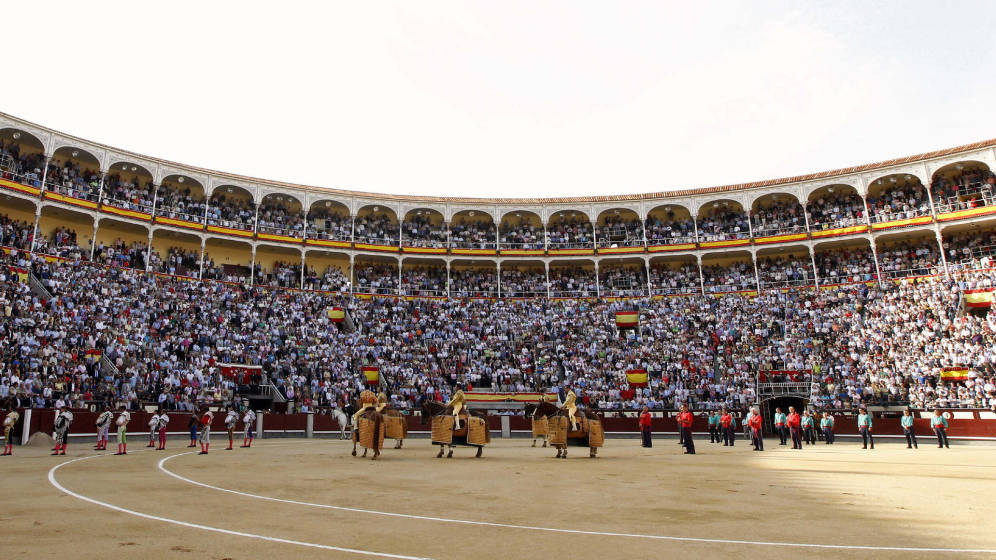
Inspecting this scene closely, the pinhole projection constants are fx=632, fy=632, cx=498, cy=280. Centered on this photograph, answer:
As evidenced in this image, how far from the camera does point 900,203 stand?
4159cm

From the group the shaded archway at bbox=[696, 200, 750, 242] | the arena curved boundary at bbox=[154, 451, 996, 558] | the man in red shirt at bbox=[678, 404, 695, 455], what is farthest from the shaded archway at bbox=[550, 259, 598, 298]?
the arena curved boundary at bbox=[154, 451, 996, 558]

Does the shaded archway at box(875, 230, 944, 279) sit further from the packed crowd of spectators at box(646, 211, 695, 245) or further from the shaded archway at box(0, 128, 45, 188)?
the shaded archway at box(0, 128, 45, 188)

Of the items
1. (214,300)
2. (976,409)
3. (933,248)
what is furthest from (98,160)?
(933,248)

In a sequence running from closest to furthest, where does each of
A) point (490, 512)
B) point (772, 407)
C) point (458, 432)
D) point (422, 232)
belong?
point (490, 512) < point (458, 432) < point (772, 407) < point (422, 232)

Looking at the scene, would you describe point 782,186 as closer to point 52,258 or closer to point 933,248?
point 933,248

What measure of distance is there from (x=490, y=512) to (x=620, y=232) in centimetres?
4265

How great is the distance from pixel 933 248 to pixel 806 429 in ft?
71.3

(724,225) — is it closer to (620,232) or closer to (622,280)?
(620,232)

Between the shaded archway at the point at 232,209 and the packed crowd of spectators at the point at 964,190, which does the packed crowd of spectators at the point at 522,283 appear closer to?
the shaded archway at the point at 232,209

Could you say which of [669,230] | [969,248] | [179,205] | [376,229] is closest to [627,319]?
[669,230]

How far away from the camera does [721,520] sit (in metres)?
6.86

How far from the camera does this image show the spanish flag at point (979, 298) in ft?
107

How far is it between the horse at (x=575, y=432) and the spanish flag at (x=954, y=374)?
21124 millimetres

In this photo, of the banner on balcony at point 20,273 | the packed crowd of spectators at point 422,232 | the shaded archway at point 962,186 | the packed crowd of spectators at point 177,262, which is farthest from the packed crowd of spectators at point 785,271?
the banner on balcony at point 20,273
